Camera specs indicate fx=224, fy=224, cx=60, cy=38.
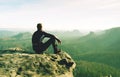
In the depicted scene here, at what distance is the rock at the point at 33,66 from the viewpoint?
61.5 ft

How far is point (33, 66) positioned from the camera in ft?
66.5

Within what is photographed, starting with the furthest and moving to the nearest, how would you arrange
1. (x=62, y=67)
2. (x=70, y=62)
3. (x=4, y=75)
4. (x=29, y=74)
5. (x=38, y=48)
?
(x=38, y=48), (x=70, y=62), (x=62, y=67), (x=29, y=74), (x=4, y=75)

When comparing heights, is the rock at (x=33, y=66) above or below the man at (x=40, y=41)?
below

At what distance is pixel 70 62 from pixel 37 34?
4.87m

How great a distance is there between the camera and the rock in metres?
18.7

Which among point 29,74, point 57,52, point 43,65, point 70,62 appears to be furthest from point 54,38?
point 29,74

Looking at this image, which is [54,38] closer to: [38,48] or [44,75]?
[38,48]

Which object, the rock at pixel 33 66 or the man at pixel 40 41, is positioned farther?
the man at pixel 40 41

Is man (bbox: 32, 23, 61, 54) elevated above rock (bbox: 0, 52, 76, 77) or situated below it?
above

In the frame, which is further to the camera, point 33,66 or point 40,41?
point 40,41

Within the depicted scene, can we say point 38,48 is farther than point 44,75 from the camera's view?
Yes

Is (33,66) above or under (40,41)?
under

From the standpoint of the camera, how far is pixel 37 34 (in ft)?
82.2

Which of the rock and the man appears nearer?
the rock
